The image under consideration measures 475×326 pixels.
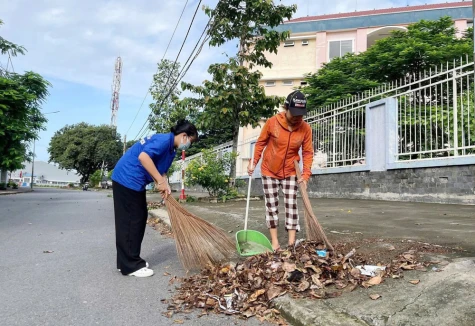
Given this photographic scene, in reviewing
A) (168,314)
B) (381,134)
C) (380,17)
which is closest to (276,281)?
(168,314)

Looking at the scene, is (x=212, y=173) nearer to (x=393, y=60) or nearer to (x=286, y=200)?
(x=286, y=200)

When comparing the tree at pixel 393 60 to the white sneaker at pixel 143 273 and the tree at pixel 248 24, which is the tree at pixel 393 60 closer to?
the tree at pixel 248 24

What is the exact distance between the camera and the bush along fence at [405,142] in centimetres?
685

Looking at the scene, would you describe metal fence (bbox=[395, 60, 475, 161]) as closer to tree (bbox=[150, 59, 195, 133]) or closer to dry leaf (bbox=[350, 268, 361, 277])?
dry leaf (bbox=[350, 268, 361, 277])

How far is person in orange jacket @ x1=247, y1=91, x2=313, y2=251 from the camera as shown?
3.78m

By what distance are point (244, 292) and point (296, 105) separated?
5.37ft

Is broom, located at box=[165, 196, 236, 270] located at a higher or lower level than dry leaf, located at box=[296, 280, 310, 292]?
higher

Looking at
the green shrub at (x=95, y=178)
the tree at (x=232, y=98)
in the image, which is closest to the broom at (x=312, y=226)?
the tree at (x=232, y=98)

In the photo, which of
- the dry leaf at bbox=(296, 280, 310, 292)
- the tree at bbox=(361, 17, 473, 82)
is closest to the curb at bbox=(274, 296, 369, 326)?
the dry leaf at bbox=(296, 280, 310, 292)

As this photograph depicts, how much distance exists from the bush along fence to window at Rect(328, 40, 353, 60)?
1819 cm

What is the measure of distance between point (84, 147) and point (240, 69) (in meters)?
46.7

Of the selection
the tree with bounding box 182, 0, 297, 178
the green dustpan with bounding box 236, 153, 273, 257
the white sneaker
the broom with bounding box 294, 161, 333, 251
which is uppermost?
the tree with bounding box 182, 0, 297, 178

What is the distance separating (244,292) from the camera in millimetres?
2959

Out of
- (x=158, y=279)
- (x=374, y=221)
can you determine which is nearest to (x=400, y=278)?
(x=158, y=279)
